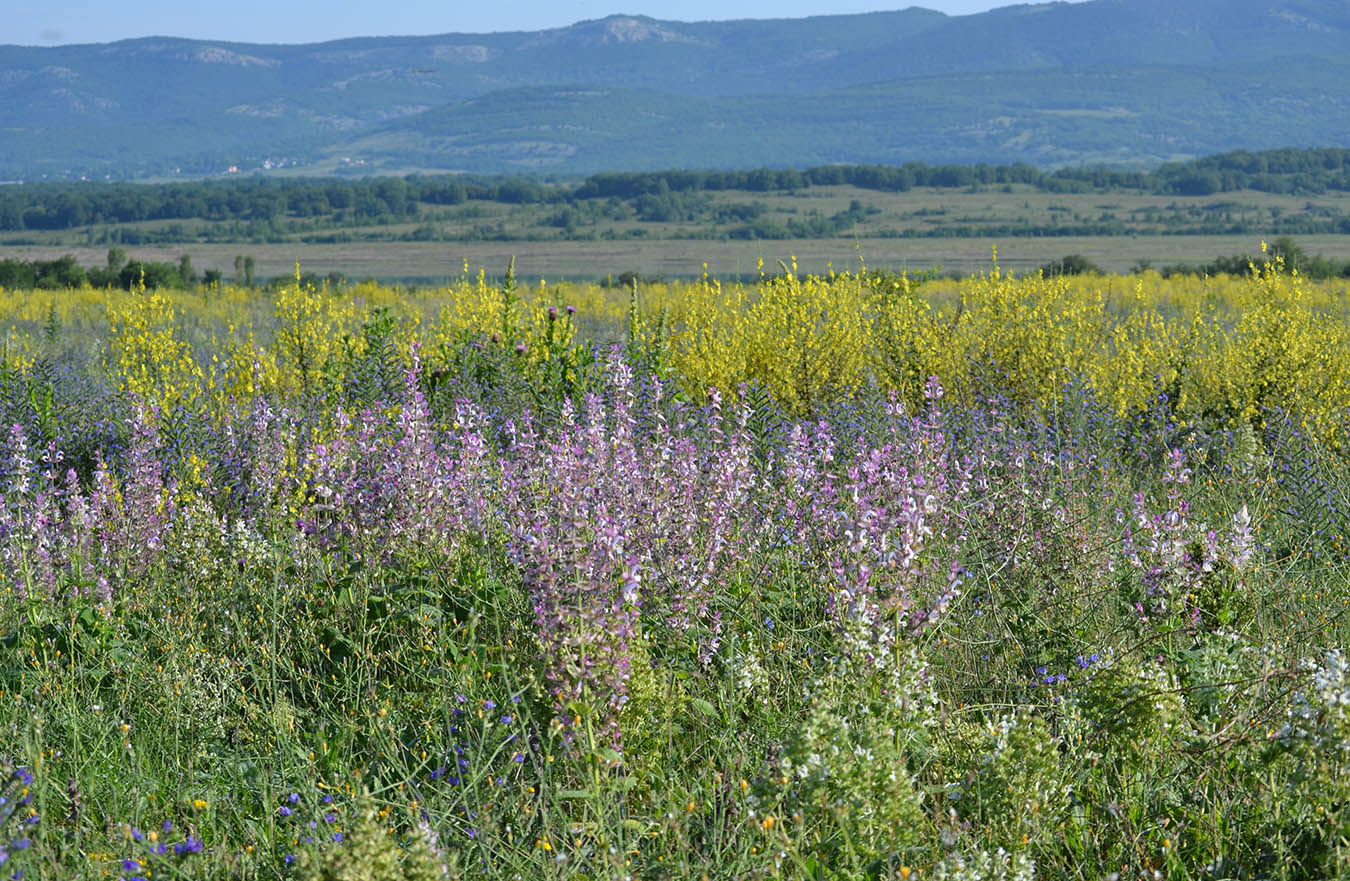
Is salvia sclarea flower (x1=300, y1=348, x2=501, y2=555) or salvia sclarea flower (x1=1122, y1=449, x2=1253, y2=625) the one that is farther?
salvia sclarea flower (x1=300, y1=348, x2=501, y2=555)

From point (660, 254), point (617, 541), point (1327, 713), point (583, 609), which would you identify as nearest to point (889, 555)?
point (617, 541)

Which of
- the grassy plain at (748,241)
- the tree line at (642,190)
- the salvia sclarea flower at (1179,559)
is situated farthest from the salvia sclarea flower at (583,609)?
the tree line at (642,190)

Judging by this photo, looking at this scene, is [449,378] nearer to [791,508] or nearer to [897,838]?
[791,508]

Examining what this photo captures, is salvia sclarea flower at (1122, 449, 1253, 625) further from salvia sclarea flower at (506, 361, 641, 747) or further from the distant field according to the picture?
the distant field

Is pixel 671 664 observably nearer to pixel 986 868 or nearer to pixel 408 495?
pixel 408 495

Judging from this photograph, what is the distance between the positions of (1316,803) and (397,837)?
7.62 feet

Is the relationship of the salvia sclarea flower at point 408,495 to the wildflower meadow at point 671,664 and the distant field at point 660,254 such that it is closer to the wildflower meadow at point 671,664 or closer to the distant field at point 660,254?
the wildflower meadow at point 671,664

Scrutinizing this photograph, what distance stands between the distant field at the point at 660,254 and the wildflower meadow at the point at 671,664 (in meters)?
37.9

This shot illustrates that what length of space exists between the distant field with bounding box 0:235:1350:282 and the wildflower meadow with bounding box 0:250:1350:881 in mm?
37917

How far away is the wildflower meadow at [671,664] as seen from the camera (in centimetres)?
281

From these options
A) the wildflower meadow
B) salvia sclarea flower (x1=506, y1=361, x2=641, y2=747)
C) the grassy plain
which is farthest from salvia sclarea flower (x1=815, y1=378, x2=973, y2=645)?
the grassy plain

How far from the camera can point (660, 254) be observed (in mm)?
60812

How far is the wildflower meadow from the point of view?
281cm

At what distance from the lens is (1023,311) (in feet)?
30.2
